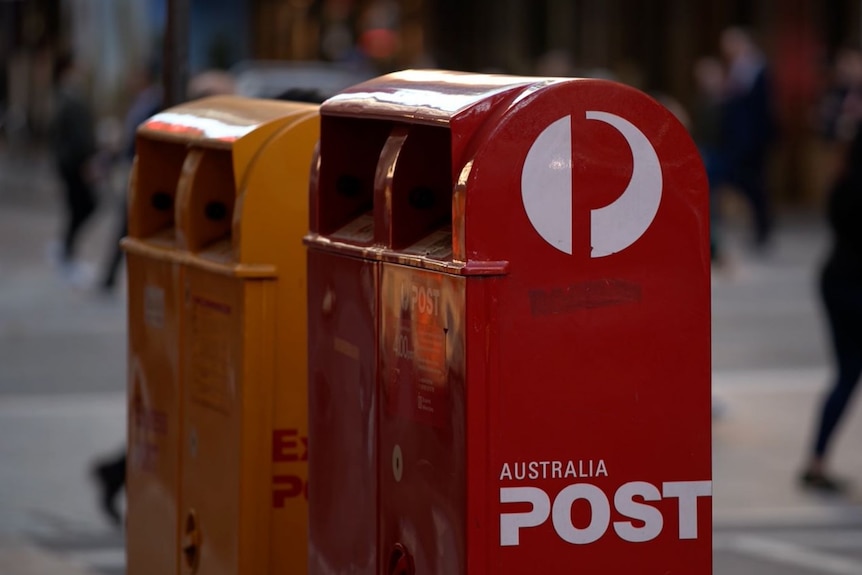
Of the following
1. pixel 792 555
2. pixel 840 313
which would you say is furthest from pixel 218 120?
pixel 840 313

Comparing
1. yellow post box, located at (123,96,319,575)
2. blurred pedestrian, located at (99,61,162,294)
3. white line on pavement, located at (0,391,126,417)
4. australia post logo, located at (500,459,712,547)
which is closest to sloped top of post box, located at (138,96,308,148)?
yellow post box, located at (123,96,319,575)

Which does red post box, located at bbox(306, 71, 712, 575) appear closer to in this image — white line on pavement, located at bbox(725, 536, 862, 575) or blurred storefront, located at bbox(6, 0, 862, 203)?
white line on pavement, located at bbox(725, 536, 862, 575)

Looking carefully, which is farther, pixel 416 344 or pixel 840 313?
pixel 840 313

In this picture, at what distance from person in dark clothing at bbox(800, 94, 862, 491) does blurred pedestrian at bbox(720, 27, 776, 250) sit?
10.6 meters

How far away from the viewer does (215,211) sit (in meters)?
5.75

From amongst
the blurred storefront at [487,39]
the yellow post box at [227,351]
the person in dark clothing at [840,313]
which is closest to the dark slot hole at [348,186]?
the yellow post box at [227,351]

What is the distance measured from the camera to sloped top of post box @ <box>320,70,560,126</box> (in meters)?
4.06

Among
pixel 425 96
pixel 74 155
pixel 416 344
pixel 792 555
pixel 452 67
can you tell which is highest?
pixel 425 96

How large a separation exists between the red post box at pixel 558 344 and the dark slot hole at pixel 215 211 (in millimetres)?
1605

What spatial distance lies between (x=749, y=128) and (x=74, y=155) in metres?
7.27

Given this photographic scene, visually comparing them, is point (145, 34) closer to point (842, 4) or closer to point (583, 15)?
point (583, 15)

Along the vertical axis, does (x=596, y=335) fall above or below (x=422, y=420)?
above

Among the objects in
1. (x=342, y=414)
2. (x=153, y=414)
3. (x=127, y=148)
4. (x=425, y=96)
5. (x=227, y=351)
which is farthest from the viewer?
(x=127, y=148)

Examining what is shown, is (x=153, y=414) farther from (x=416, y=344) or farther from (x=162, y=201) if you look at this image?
(x=416, y=344)
